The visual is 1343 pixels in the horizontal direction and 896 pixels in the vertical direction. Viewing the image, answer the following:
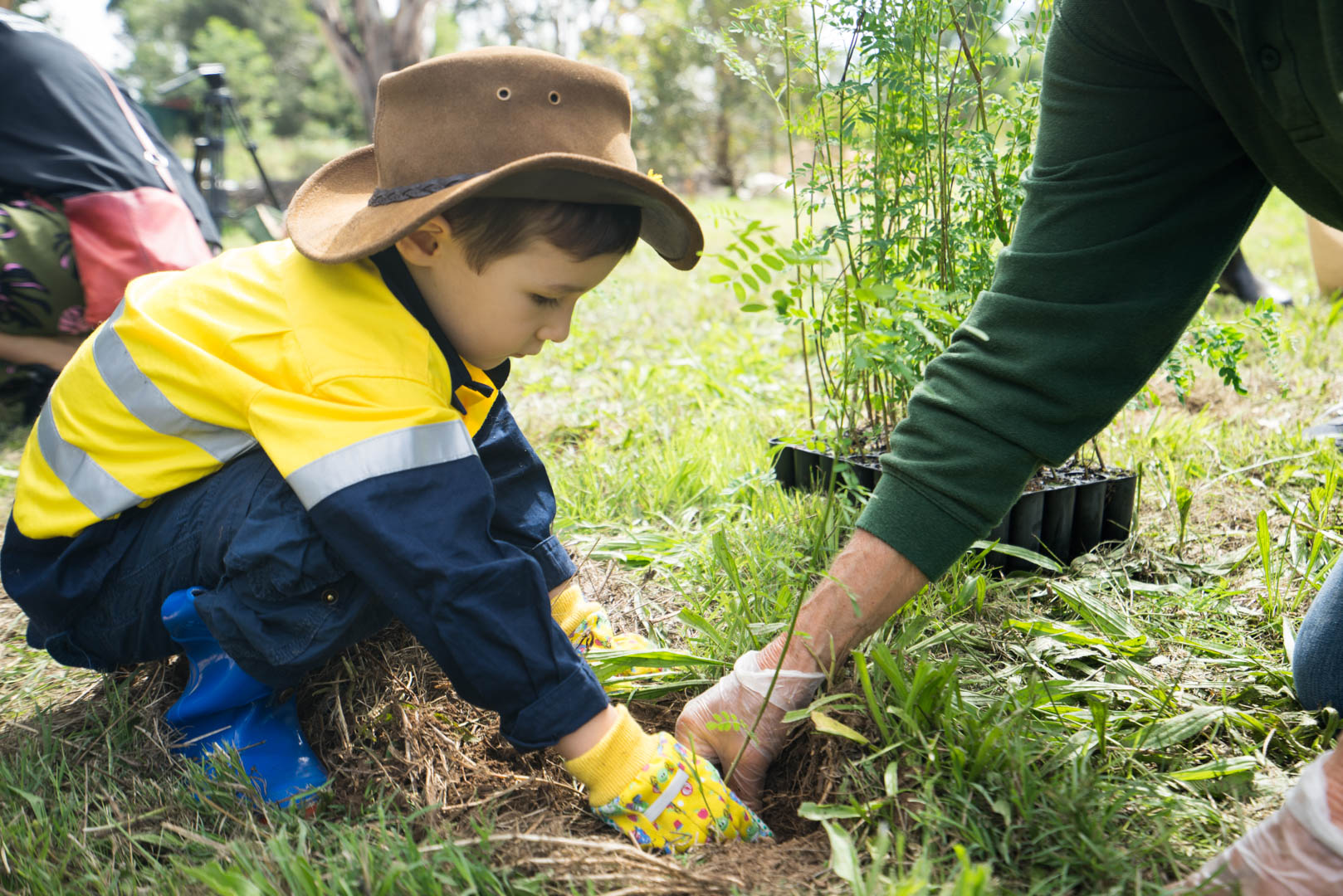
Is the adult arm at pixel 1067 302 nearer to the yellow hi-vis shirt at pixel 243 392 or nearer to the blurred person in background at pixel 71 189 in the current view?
the yellow hi-vis shirt at pixel 243 392

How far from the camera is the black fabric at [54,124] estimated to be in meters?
2.76

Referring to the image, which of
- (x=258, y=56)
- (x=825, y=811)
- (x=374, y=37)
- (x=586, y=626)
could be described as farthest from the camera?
(x=258, y=56)

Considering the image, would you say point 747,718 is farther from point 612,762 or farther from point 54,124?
point 54,124

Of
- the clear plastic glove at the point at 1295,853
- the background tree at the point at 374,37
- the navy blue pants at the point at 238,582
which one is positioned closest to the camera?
the clear plastic glove at the point at 1295,853

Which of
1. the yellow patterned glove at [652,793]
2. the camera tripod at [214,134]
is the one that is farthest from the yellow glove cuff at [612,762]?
the camera tripod at [214,134]

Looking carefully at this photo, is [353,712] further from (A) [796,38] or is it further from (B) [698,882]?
(A) [796,38]

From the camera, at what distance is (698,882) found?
108cm

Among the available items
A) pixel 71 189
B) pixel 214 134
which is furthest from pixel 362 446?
pixel 214 134

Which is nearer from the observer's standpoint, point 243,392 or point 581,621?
point 243,392

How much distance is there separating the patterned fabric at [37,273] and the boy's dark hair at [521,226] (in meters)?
2.23

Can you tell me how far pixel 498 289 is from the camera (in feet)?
4.50

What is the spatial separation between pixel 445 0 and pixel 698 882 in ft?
111

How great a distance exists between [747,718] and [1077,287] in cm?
77

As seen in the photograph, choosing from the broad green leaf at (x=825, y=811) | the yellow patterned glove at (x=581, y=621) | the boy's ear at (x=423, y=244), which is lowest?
the yellow patterned glove at (x=581, y=621)
